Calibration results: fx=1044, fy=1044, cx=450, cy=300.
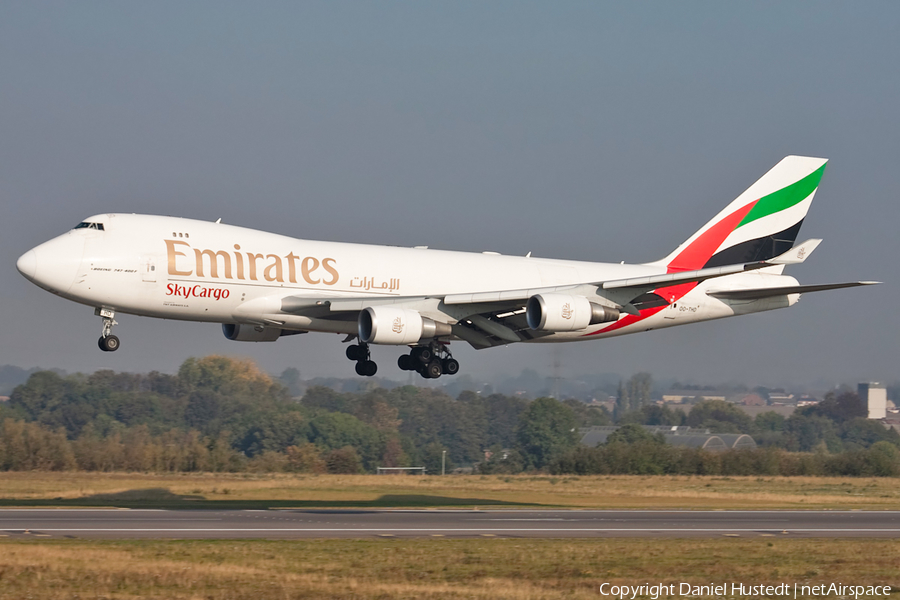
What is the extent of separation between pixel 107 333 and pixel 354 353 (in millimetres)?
10886

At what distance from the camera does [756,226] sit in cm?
4509

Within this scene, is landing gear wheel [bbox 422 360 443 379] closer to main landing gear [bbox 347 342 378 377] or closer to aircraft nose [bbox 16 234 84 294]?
main landing gear [bbox 347 342 378 377]

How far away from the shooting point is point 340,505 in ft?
139

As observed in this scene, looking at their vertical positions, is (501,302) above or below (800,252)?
below

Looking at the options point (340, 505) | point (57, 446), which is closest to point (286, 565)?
point (340, 505)

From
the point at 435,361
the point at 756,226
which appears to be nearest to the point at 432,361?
the point at 435,361

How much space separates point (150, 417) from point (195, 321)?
231 feet

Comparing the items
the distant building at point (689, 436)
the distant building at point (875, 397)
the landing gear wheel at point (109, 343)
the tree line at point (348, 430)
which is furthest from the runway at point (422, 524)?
the distant building at point (875, 397)

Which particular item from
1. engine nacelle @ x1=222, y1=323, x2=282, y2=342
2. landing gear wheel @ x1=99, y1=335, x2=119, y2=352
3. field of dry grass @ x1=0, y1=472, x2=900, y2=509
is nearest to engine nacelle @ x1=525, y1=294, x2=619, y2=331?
engine nacelle @ x1=222, y1=323, x2=282, y2=342

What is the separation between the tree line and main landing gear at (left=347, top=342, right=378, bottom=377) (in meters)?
25.6

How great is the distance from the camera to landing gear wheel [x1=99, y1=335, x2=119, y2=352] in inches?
1340

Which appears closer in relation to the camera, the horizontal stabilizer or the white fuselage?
the white fuselage

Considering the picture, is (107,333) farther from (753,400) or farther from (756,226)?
(753,400)

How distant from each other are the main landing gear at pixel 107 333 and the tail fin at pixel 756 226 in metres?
22.8
